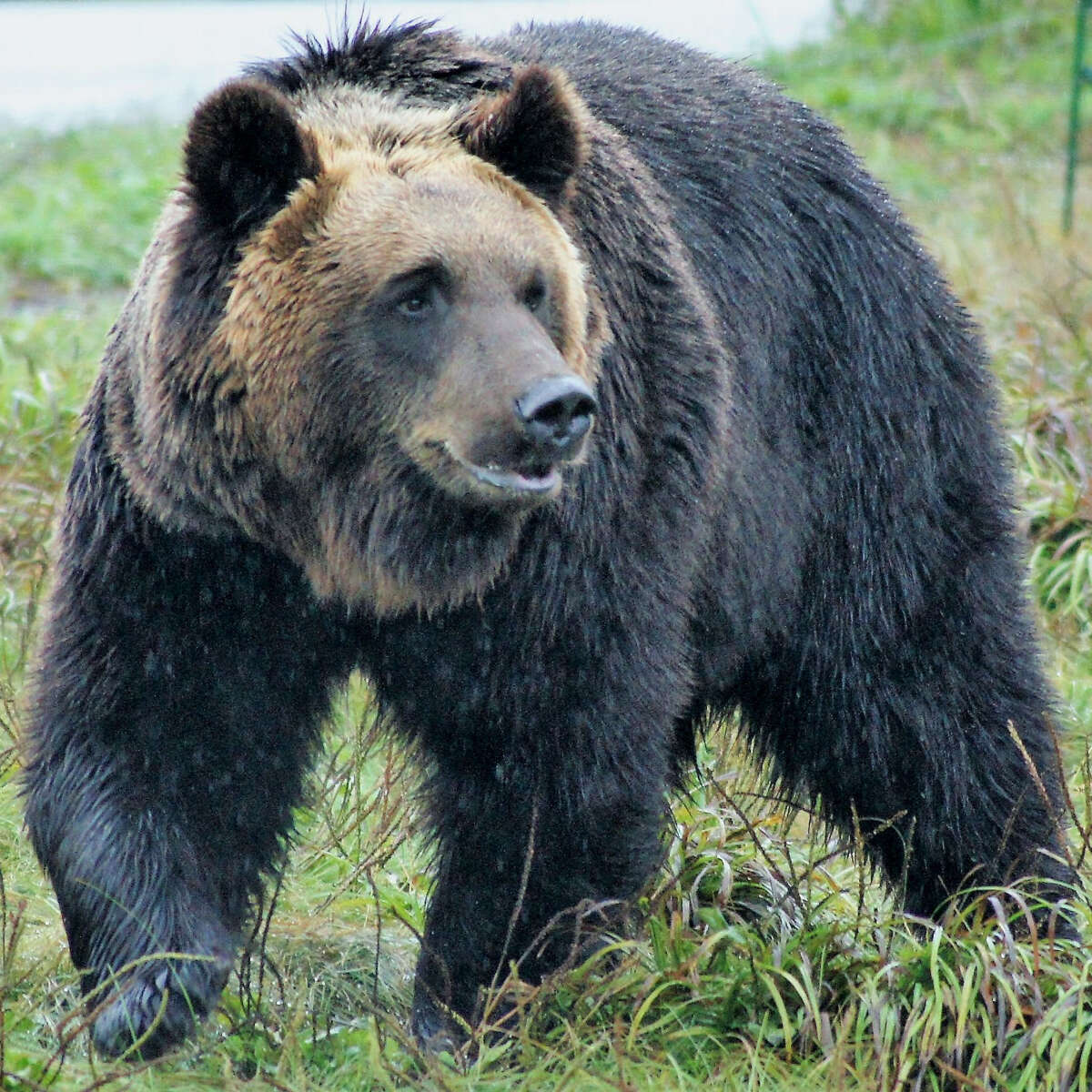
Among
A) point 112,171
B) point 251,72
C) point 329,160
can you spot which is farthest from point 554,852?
point 112,171

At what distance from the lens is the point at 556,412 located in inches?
141

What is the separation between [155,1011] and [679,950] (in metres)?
1.24

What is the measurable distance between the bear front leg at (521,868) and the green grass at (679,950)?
0.13 metres

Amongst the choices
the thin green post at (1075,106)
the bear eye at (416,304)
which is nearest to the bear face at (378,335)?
the bear eye at (416,304)

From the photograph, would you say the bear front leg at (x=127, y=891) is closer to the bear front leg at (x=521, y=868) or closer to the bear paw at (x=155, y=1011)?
the bear paw at (x=155, y=1011)

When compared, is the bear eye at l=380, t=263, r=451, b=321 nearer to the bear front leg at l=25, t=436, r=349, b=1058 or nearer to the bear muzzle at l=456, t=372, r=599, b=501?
the bear muzzle at l=456, t=372, r=599, b=501

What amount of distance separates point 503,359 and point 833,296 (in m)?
1.55

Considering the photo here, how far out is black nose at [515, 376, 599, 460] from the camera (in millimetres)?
3543

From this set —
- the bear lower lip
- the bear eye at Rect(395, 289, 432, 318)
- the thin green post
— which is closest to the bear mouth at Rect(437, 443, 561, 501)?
the bear lower lip

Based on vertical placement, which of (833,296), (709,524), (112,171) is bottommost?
(112,171)

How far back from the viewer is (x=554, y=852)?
4.23 meters

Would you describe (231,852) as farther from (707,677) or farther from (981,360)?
(981,360)

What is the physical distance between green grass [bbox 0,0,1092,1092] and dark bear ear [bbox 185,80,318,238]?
1455 mm

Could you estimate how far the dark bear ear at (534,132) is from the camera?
3854mm
